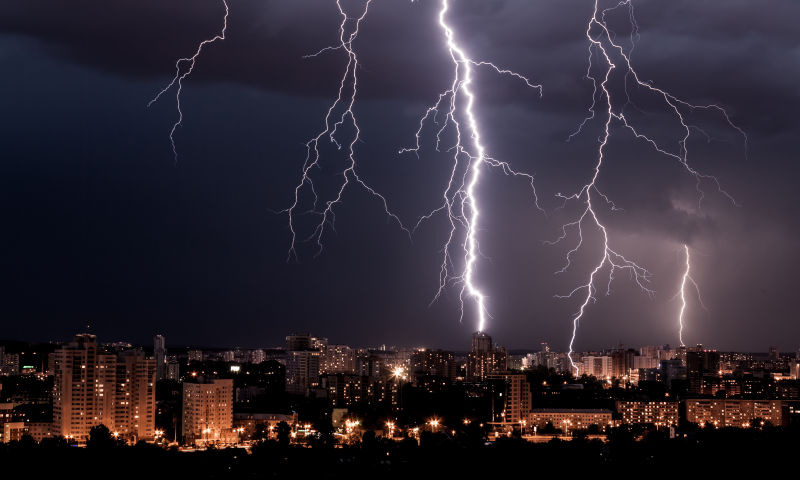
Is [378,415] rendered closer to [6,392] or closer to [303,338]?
[6,392]

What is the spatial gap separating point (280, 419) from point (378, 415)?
2.18 m

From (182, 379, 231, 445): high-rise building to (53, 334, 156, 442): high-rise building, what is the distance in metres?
1.21

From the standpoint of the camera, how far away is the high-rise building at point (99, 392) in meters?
20.1

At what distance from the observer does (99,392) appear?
20.3m

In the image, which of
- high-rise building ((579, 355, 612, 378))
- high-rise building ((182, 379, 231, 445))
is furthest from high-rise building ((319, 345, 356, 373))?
high-rise building ((182, 379, 231, 445))

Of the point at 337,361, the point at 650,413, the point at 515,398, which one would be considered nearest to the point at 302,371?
the point at 337,361

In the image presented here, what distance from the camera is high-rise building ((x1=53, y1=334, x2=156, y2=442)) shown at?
20.1 metres

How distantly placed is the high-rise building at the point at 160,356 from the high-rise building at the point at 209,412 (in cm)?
1028

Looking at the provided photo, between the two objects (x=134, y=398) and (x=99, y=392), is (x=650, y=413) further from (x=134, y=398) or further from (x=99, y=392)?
(x=99, y=392)

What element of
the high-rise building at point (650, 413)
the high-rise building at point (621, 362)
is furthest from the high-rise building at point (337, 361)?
the high-rise building at point (650, 413)

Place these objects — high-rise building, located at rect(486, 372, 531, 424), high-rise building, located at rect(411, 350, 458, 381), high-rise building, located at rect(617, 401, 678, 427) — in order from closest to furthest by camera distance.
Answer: high-rise building, located at rect(486, 372, 531, 424) < high-rise building, located at rect(617, 401, 678, 427) < high-rise building, located at rect(411, 350, 458, 381)

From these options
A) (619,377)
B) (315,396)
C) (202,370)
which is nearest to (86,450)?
(315,396)

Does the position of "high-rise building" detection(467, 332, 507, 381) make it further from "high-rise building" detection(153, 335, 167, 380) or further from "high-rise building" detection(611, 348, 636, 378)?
"high-rise building" detection(153, 335, 167, 380)

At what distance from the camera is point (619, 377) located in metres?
44.4
